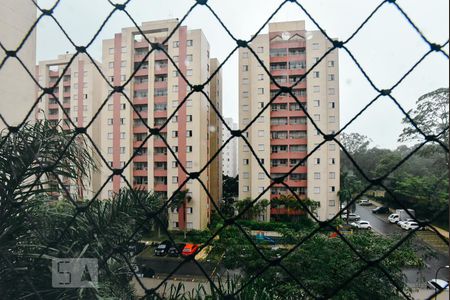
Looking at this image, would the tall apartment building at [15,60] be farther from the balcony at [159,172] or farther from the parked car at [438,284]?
the balcony at [159,172]

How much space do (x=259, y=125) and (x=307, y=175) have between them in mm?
1299

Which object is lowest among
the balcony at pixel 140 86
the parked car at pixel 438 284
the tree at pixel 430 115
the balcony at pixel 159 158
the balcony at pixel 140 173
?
the balcony at pixel 140 173

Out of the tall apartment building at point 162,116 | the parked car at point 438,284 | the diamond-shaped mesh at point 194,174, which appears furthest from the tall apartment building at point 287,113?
the diamond-shaped mesh at point 194,174

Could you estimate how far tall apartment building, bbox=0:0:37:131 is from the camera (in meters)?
0.60

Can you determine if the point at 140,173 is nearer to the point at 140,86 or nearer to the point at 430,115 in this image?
the point at 140,86

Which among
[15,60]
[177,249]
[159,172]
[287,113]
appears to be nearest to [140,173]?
[159,172]

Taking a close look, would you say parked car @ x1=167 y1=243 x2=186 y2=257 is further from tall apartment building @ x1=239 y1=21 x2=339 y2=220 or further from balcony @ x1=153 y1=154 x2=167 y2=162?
balcony @ x1=153 y1=154 x2=167 y2=162

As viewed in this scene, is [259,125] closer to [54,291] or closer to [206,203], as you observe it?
[206,203]

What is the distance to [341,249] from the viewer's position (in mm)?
1660

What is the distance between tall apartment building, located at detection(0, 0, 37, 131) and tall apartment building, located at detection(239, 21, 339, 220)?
4134mm

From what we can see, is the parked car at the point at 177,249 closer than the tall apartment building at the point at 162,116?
Yes

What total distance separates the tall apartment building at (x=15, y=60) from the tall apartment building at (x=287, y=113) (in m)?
4.13

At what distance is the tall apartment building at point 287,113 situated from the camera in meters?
4.53

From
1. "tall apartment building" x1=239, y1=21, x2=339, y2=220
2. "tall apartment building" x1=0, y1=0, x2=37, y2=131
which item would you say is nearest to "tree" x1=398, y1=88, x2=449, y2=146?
"tall apartment building" x1=0, y1=0, x2=37, y2=131
